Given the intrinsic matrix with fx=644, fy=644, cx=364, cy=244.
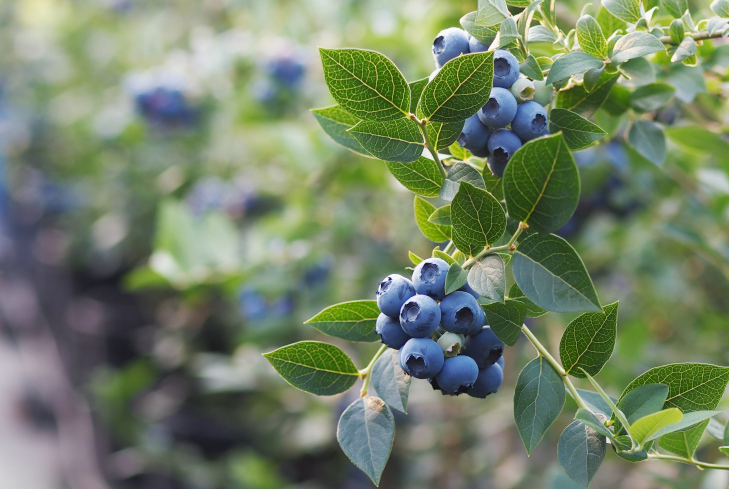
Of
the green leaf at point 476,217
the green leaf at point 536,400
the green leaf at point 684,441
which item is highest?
the green leaf at point 476,217

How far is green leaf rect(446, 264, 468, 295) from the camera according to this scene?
56 centimetres

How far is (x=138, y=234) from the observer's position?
3.01 m

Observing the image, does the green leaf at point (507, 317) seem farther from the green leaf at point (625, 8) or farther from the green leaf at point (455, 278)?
the green leaf at point (625, 8)

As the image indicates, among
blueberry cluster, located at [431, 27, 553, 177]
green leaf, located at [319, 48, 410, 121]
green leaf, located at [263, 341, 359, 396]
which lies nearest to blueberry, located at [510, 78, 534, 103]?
blueberry cluster, located at [431, 27, 553, 177]

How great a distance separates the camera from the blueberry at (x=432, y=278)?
579 mm

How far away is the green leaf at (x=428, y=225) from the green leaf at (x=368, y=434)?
0.18m

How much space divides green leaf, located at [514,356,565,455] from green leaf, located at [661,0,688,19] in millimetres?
419

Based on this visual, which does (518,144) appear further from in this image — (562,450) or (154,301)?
(154,301)

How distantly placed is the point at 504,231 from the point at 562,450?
0.21m

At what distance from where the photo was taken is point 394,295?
594mm

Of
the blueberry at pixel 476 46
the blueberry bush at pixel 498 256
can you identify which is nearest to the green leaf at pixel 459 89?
the blueberry bush at pixel 498 256

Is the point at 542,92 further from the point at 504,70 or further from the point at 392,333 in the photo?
the point at 392,333

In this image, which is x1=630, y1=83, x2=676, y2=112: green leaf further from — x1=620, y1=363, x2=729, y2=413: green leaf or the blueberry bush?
x1=620, y1=363, x2=729, y2=413: green leaf

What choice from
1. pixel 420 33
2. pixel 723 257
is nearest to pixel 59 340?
pixel 420 33
